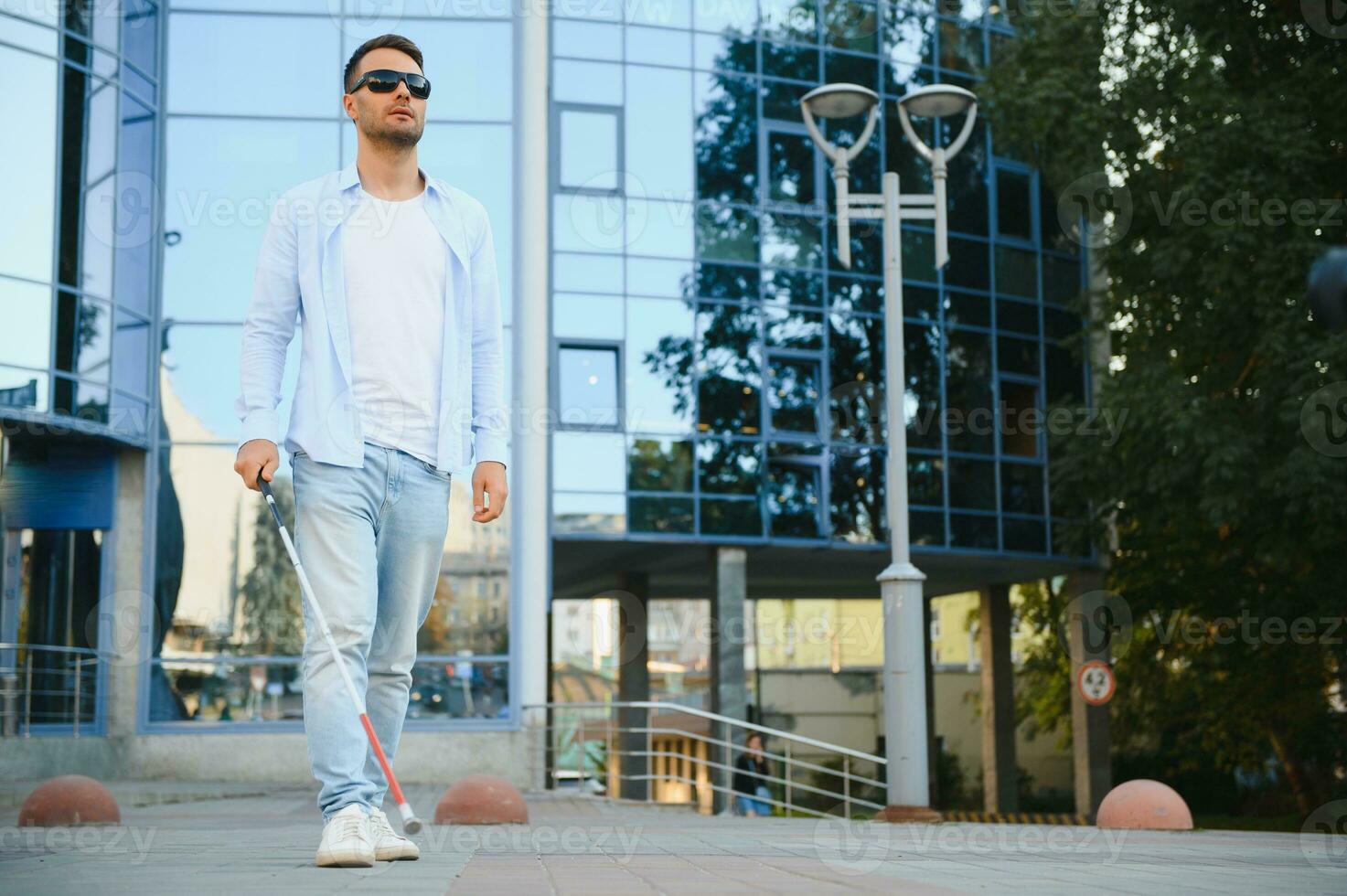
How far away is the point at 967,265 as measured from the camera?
27.9 metres

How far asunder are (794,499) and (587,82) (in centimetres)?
721

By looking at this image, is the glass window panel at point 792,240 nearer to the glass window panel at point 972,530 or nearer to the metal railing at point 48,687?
the glass window panel at point 972,530

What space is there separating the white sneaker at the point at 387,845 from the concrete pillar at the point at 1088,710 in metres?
25.4

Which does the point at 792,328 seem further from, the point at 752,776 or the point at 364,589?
the point at 364,589

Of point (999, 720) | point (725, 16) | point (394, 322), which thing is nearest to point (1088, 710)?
point (999, 720)

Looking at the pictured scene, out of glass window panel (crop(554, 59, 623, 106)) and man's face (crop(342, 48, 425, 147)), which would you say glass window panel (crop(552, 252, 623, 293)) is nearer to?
glass window panel (crop(554, 59, 623, 106))

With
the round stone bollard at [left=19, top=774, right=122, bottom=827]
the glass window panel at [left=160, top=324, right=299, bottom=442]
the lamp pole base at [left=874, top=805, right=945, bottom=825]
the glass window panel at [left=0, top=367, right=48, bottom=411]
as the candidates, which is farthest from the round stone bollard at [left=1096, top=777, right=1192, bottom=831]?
the glass window panel at [left=0, top=367, right=48, bottom=411]

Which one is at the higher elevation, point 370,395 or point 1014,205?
point 1014,205

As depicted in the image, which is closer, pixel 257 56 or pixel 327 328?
pixel 327 328

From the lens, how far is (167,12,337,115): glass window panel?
2108 cm

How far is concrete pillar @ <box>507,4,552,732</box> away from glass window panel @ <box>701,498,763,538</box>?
115 inches

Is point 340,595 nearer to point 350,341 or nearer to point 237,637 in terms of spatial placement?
point 350,341

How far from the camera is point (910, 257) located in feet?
89.8

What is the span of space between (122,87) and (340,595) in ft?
57.2
